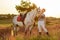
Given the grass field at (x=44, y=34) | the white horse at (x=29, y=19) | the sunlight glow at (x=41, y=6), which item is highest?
the sunlight glow at (x=41, y=6)

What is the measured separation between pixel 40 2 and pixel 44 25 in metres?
0.29

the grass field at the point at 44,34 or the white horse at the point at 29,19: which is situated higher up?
the white horse at the point at 29,19

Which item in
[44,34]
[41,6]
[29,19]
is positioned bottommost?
[44,34]

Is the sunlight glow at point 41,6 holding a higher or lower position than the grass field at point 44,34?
higher

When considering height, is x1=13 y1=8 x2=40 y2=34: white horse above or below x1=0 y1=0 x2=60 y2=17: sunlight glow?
below

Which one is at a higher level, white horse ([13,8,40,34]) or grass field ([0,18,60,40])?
white horse ([13,8,40,34])

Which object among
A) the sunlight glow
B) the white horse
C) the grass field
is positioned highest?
the sunlight glow

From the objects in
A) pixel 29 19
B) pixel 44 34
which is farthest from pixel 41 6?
pixel 44 34

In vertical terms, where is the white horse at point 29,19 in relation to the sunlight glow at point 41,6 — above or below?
below

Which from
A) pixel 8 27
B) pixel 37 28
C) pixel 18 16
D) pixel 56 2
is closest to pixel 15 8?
pixel 18 16

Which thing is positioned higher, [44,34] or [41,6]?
[41,6]

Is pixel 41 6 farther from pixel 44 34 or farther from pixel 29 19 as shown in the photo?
pixel 44 34

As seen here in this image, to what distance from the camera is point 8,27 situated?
187 centimetres

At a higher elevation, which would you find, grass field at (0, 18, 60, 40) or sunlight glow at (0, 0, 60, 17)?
sunlight glow at (0, 0, 60, 17)
